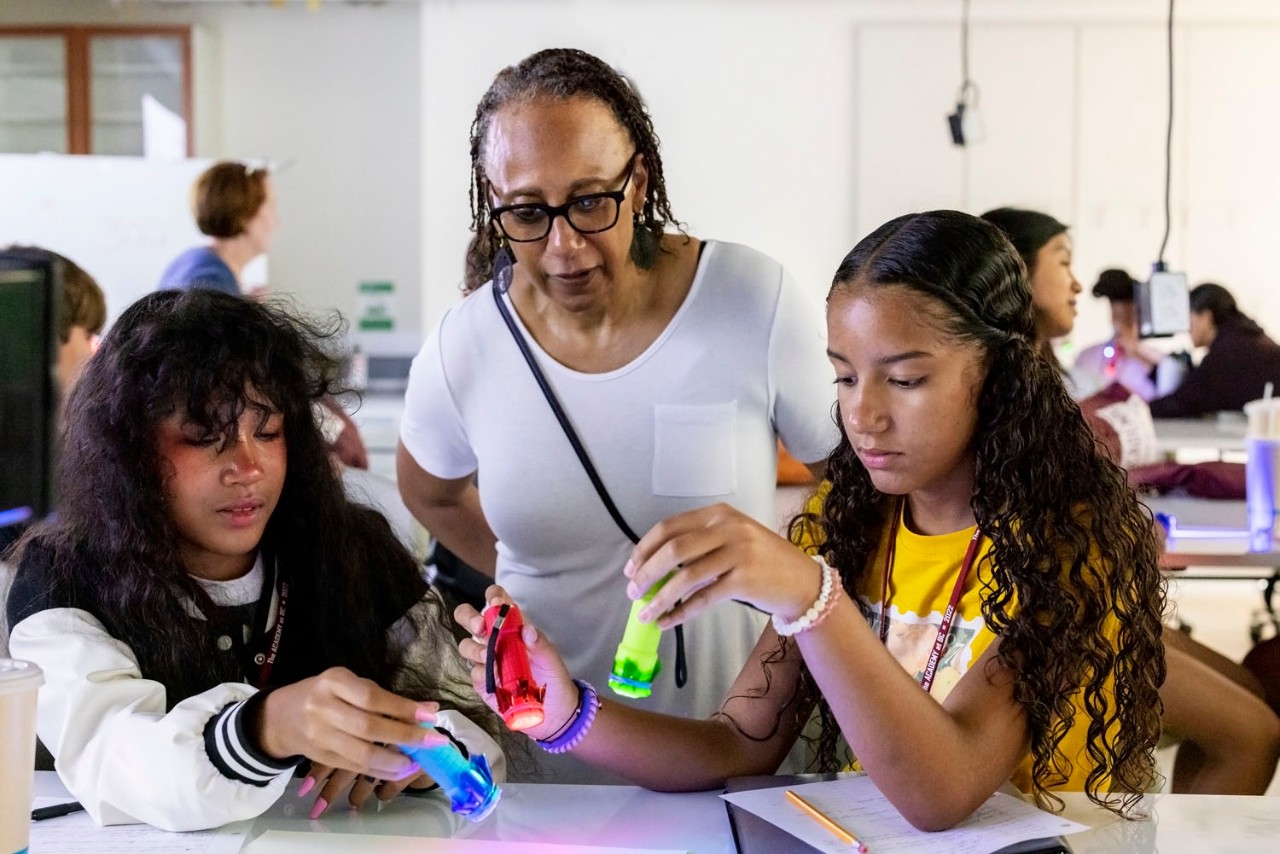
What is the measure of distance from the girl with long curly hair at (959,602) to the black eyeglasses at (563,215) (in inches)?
13.7

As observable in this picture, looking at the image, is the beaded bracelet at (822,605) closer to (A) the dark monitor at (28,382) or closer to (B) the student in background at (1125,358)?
(A) the dark monitor at (28,382)

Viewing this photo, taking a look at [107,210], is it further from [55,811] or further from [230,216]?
[55,811]

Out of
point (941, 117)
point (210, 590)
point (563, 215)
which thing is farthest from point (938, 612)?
point (941, 117)

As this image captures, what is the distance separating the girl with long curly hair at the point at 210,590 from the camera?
1.18 meters

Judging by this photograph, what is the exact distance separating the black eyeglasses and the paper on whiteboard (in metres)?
0.70

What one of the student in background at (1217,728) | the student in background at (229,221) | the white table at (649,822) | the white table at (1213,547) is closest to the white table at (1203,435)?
the white table at (1213,547)

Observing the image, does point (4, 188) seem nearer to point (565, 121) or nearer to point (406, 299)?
point (406, 299)

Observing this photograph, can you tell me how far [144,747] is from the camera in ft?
3.88

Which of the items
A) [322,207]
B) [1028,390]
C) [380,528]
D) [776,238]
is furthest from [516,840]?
[322,207]

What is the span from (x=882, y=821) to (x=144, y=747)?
671 millimetres

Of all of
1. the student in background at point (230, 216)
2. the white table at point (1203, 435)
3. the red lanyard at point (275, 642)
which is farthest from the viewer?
the white table at point (1203, 435)

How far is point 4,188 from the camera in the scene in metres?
6.27

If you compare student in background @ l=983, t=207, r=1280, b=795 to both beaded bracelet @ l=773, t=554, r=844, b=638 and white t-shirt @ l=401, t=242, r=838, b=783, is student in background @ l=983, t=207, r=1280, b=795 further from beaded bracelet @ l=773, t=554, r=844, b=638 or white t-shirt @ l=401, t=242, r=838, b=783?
beaded bracelet @ l=773, t=554, r=844, b=638

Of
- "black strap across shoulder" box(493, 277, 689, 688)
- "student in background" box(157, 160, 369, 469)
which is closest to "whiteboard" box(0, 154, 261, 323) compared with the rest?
"student in background" box(157, 160, 369, 469)
